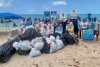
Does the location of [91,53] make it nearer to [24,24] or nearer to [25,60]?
[25,60]

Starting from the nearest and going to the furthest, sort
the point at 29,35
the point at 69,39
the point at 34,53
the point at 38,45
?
the point at 34,53, the point at 38,45, the point at 29,35, the point at 69,39

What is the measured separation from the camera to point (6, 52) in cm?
623

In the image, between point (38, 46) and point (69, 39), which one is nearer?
point (38, 46)

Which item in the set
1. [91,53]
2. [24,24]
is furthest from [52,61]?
[24,24]

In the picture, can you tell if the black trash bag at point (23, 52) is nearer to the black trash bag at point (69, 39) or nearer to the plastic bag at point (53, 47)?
the plastic bag at point (53, 47)

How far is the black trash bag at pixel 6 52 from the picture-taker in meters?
6.06

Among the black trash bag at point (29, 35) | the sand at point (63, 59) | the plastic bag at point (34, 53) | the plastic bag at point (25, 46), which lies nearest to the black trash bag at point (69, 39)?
the sand at point (63, 59)

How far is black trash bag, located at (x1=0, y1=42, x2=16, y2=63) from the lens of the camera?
606 cm

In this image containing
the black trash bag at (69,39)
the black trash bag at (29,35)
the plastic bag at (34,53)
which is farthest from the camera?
the black trash bag at (69,39)

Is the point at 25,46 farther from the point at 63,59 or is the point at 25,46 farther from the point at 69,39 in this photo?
the point at 69,39

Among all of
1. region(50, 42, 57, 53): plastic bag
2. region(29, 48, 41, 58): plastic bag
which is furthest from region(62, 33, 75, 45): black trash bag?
region(29, 48, 41, 58): plastic bag

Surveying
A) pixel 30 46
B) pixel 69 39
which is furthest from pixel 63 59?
pixel 69 39

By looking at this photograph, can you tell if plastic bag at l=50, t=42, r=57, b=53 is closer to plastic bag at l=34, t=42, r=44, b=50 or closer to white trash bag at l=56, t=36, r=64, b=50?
white trash bag at l=56, t=36, r=64, b=50

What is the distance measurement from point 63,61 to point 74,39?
2.29m
